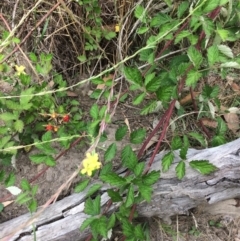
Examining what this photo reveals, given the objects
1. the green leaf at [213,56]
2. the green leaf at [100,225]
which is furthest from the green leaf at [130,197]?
the green leaf at [213,56]

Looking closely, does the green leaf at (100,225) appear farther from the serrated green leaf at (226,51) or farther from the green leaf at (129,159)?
the serrated green leaf at (226,51)

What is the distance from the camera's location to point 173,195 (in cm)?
196

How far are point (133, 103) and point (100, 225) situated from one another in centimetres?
52

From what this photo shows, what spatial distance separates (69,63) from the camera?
2.55m

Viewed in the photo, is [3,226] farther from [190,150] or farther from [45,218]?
[190,150]

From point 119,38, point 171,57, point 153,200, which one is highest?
point 119,38

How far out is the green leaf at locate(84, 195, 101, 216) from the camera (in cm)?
180

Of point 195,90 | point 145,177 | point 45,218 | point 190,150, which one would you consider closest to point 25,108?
point 45,218

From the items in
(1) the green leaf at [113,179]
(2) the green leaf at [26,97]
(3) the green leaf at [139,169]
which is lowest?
(3) the green leaf at [139,169]

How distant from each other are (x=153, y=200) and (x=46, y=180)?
0.57 meters

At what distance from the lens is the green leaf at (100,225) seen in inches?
68.2

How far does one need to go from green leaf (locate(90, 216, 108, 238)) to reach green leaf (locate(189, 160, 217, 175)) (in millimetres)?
427

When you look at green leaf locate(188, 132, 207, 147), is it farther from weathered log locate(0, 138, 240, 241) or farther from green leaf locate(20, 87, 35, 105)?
green leaf locate(20, 87, 35, 105)

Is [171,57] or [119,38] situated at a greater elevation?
[119,38]
